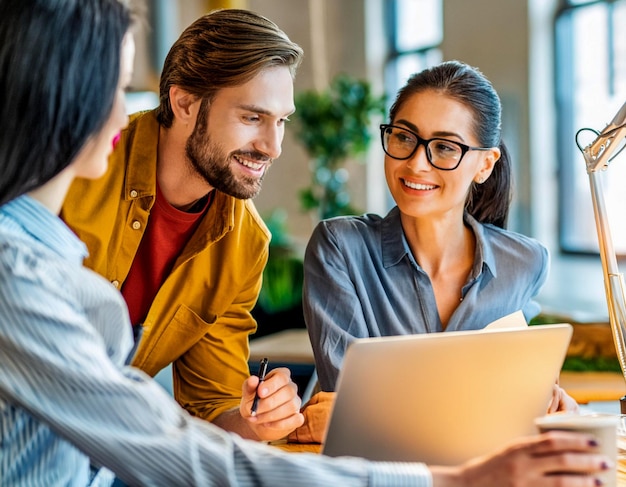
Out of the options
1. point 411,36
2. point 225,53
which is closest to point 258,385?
point 225,53

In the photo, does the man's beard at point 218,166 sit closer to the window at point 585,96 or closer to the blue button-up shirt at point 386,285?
the blue button-up shirt at point 386,285

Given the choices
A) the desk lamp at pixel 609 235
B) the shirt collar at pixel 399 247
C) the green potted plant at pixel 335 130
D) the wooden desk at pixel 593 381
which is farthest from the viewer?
the green potted plant at pixel 335 130

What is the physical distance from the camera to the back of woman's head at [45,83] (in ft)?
3.34

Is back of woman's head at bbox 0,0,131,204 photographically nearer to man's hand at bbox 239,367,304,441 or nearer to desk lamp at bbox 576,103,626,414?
man's hand at bbox 239,367,304,441

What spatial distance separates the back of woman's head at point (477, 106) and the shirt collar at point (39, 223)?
3.91 ft

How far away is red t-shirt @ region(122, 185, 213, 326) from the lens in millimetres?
2018

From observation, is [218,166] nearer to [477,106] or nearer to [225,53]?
[225,53]

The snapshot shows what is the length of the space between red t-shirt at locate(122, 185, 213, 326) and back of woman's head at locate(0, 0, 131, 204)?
3.23 ft

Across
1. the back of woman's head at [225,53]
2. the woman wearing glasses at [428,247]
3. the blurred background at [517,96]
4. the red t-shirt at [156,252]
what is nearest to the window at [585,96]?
the blurred background at [517,96]

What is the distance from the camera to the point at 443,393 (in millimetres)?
1119

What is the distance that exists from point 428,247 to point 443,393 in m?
1.00

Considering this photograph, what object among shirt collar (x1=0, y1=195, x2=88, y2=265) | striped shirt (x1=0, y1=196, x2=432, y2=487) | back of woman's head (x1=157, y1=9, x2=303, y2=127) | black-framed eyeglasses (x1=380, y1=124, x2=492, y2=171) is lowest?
striped shirt (x1=0, y1=196, x2=432, y2=487)

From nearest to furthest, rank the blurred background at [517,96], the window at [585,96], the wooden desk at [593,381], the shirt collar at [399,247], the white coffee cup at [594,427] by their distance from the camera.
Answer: the white coffee cup at [594,427] < the shirt collar at [399,247] < the wooden desk at [593,381] < the window at [585,96] < the blurred background at [517,96]

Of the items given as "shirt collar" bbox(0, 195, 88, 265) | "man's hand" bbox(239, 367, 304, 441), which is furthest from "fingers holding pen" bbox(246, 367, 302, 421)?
"shirt collar" bbox(0, 195, 88, 265)
